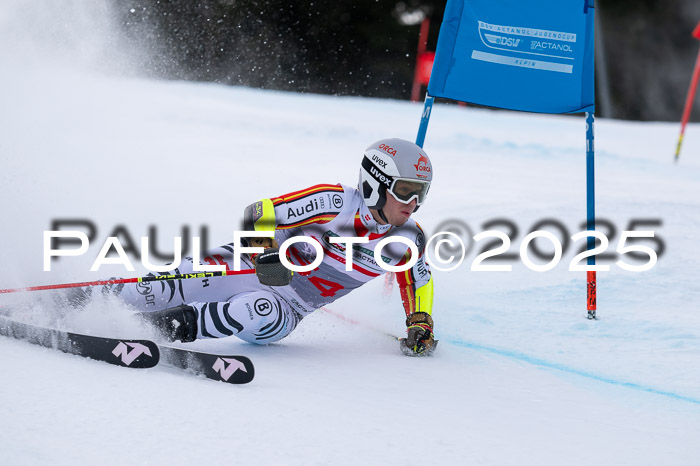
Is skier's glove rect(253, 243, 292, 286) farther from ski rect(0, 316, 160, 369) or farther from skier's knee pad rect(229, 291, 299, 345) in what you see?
ski rect(0, 316, 160, 369)

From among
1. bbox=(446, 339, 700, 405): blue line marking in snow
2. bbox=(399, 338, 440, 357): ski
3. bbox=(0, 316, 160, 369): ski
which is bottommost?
bbox=(446, 339, 700, 405): blue line marking in snow

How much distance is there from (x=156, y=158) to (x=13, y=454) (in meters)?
6.16

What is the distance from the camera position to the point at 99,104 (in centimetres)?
1020

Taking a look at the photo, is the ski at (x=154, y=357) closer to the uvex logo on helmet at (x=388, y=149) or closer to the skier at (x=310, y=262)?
the skier at (x=310, y=262)

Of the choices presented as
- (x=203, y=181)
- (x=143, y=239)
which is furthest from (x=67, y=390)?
(x=203, y=181)

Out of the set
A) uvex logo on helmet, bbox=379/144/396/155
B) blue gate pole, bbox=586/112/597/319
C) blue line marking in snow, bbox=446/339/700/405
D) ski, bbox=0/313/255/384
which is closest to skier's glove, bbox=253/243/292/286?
ski, bbox=0/313/255/384

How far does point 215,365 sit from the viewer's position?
8.75ft

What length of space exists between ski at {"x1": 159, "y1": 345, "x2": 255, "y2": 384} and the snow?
0.04m

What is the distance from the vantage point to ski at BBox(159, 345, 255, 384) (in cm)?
266

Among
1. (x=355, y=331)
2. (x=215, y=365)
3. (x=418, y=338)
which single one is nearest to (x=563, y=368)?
(x=418, y=338)

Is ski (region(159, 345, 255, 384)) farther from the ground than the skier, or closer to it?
closer to it

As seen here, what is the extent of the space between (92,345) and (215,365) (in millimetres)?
425

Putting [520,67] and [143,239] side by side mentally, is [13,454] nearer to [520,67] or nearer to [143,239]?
[520,67]

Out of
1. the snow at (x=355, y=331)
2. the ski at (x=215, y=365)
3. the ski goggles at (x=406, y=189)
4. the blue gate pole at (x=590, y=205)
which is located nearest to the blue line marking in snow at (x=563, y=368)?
the snow at (x=355, y=331)
